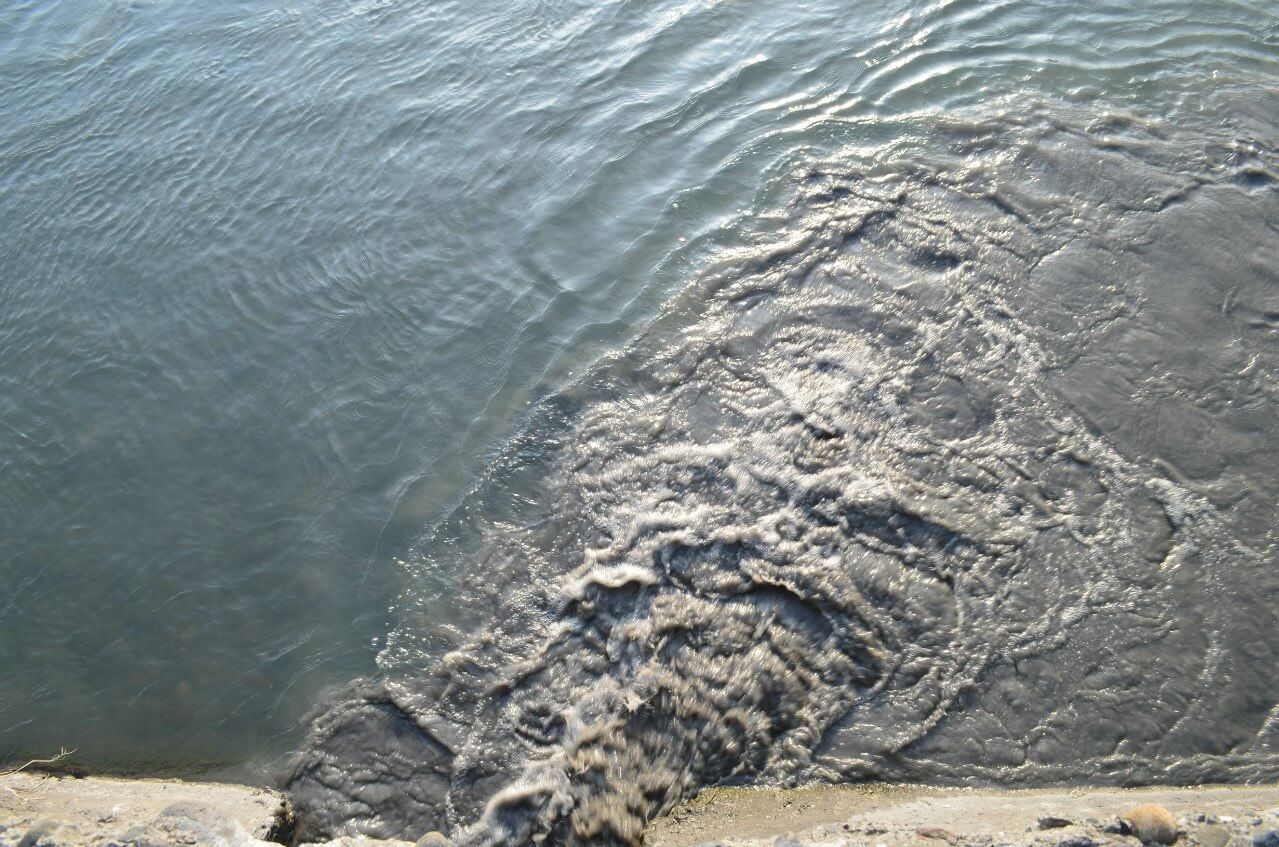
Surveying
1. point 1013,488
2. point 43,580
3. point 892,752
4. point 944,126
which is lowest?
point 892,752

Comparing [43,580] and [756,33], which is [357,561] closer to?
[43,580]

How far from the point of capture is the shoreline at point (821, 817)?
11.5 feet

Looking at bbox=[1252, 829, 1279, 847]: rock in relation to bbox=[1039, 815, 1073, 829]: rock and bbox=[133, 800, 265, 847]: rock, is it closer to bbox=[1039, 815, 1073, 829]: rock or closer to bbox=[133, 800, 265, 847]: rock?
bbox=[1039, 815, 1073, 829]: rock

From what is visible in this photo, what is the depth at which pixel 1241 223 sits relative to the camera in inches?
254

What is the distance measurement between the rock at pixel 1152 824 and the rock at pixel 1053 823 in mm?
209

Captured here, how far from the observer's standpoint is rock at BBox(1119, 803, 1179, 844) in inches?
133

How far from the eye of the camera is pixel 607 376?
641cm

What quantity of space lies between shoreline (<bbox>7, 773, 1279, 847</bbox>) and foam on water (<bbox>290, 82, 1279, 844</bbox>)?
127 mm

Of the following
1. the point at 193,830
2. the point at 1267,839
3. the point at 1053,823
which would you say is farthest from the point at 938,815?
the point at 193,830

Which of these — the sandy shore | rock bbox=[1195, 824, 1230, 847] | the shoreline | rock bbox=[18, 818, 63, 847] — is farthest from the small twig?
rock bbox=[1195, 824, 1230, 847]

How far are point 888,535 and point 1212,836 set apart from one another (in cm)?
212

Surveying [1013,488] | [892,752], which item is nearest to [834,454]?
[1013,488]

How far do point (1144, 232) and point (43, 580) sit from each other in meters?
8.25

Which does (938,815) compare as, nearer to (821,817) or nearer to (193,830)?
(821,817)
